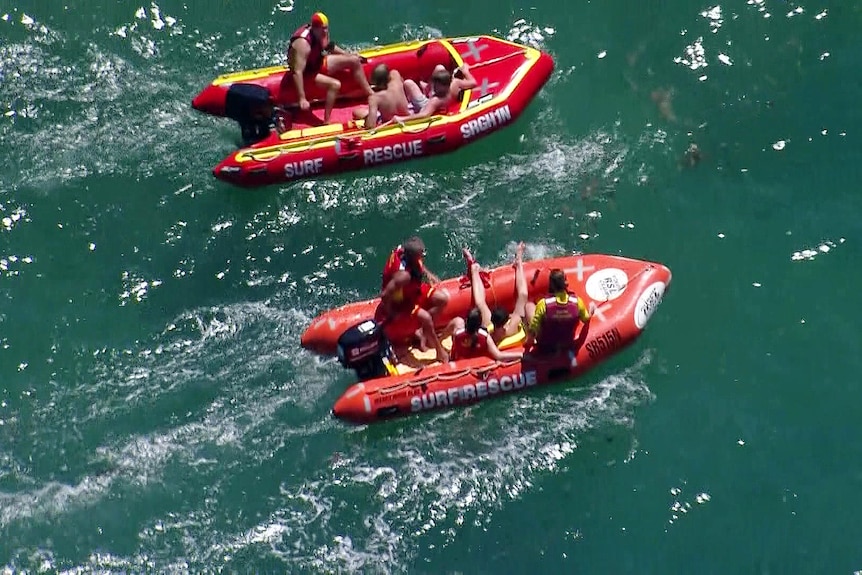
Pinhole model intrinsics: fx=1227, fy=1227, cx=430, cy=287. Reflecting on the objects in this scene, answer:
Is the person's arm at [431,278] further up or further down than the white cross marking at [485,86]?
further down

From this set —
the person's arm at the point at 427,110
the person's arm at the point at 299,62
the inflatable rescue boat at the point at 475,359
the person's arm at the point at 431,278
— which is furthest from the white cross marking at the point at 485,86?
the person's arm at the point at 431,278

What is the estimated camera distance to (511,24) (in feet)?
55.6

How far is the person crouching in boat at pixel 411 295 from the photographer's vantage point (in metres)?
13.2

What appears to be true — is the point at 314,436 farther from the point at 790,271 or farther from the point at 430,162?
the point at 790,271

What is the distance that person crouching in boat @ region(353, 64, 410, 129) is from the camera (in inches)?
605

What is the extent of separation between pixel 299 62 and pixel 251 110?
89cm

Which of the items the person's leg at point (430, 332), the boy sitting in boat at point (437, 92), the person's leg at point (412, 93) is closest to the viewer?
the person's leg at point (430, 332)

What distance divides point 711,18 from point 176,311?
8319 millimetres

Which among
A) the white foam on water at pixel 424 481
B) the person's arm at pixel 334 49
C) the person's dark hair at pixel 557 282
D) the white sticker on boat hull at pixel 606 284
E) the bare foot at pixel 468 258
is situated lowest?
the white foam on water at pixel 424 481

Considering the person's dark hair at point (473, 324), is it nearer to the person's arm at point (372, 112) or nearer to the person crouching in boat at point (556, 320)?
the person crouching in boat at point (556, 320)

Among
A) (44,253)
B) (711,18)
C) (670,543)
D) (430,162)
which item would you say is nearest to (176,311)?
(44,253)

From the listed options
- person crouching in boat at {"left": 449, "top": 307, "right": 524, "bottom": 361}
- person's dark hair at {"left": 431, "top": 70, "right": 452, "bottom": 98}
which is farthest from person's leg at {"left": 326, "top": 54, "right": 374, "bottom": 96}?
person crouching in boat at {"left": 449, "top": 307, "right": 524, "bottom": 361}

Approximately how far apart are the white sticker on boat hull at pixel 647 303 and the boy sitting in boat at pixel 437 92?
365 cm

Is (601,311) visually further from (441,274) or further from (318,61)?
(318,61)
